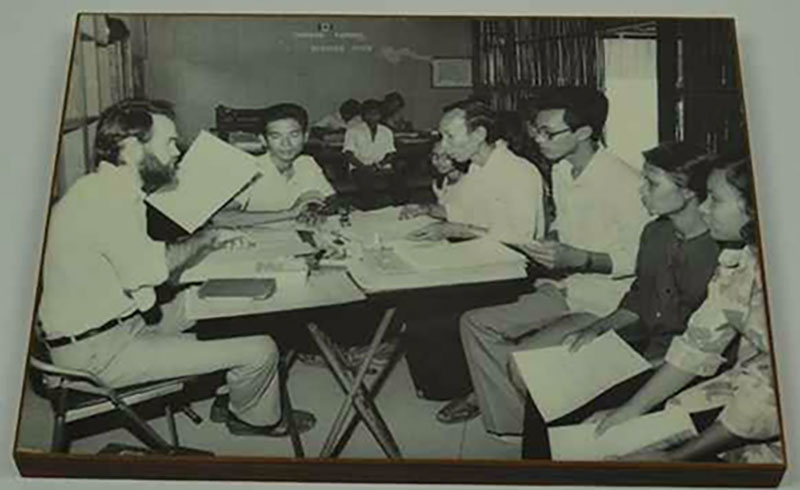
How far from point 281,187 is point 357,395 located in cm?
27

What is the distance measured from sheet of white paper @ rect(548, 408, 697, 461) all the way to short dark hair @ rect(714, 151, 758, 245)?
0.74ft

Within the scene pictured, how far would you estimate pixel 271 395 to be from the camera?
4.43 ft

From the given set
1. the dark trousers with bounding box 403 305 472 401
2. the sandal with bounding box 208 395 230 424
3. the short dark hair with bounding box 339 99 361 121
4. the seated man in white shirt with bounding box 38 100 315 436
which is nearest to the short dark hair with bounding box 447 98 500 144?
the short dark hair with bounding box 339 99 361 121

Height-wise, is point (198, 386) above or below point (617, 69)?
below

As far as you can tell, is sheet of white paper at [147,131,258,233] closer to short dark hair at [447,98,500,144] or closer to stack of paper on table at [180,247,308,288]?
stack of paper on table at [180,247,308,288]

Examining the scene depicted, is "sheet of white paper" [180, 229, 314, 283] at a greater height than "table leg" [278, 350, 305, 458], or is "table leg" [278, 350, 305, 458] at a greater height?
"sheet of white paper" [180, 229, 314, 283]

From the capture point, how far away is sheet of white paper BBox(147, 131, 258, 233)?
143 centimetres

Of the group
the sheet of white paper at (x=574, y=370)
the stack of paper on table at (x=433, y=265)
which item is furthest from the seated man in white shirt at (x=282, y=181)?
the sheet of white paper at (x=574, y=370)

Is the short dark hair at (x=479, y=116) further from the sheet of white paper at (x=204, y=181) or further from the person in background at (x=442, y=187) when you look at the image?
the sheet of white paper at (x=204, y=181)

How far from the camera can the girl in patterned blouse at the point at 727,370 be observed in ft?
4.36

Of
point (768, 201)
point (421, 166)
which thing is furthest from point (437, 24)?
point (768, 201)

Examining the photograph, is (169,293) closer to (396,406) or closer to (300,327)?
(300,327)

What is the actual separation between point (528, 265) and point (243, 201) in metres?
0.34

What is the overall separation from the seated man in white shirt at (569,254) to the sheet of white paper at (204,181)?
312mm
